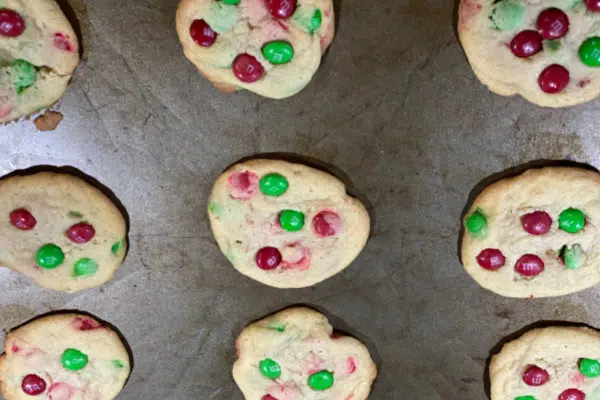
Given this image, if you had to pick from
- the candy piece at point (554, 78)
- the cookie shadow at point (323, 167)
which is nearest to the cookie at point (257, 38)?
the cookie shadow at point (323, 167)

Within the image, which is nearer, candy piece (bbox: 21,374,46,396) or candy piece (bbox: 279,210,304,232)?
candy piece (bbox: 279,210,304,232)

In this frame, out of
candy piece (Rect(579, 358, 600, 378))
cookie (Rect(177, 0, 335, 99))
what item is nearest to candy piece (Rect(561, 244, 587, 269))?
candy piece (Rect(579, 358, 600, 378))

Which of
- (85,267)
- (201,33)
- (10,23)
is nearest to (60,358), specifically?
(85,267)

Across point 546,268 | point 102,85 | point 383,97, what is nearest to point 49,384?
point 102,85

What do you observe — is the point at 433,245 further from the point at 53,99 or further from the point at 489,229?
the point at 53,99

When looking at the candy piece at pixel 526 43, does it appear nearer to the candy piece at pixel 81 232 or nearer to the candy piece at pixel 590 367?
the candy piece at pixel 590 367

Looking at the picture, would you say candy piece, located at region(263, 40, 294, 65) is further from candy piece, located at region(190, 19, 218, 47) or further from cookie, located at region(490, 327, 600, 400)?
cookie, located at region(490, 327, 600, 400)
